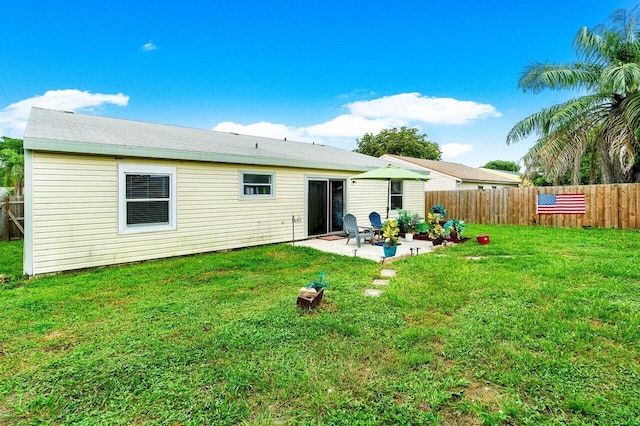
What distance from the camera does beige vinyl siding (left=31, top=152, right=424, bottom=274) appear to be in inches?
213

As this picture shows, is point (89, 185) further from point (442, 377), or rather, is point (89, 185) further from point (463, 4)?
point (463, 4)

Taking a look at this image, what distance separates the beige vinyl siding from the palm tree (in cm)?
878

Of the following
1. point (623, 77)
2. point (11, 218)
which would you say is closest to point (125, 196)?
point (11, 218)

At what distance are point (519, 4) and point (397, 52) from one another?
15.2 feet

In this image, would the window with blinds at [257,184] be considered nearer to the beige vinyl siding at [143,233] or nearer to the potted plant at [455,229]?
the beige vinyl siding at [143,233]

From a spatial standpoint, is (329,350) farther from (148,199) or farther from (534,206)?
(534,206)

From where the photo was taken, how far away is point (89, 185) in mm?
5793

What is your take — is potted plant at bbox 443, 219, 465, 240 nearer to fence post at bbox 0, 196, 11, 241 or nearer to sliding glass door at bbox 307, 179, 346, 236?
sliding glass door at bbox 307, 179, 346, 236

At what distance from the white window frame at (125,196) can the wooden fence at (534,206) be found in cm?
1208

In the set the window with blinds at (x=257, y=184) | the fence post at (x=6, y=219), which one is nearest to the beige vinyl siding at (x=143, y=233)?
the window with blinds at (x=257, y=184)

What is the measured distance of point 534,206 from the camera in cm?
1188

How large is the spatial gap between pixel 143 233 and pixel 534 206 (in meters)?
13.0

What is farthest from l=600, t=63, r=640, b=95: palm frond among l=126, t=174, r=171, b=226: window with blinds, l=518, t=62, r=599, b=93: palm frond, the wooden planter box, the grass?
l=126, t=174, r=171, b=226: window with blinds

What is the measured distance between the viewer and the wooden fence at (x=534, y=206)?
10055 millimetres
